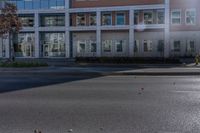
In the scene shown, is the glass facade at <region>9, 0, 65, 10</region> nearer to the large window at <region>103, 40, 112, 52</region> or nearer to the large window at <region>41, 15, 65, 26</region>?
the large window at <region>41, 15, 65, 26</region>

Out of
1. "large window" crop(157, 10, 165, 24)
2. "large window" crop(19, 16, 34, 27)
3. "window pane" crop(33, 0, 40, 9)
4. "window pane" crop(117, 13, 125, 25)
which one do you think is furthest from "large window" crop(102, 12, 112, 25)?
"large window" crop(19, 16, 34, 27)

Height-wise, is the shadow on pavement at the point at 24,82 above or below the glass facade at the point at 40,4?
below

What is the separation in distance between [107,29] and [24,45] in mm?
14181

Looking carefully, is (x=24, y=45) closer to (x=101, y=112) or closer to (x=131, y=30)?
(x=131, y=30)

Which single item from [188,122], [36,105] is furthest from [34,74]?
[188,122]

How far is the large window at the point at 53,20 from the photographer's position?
58619 mm

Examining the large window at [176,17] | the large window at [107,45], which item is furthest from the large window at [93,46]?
the large window at [176,17]

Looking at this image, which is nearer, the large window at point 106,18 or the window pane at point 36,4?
the large window at point 106,18

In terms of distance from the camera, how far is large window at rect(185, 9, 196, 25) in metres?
53.1

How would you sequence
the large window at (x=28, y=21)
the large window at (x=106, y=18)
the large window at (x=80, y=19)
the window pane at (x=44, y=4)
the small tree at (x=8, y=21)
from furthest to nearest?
the large window at (x=28, y=21) → the window pane at (x=44, y=4) → the large window at (x=80, y=19) → the large window at (x=106, y=18) → the small tree at (x=8, y=21)

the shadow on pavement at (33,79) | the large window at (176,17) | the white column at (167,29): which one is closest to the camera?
the shadow on pavement at (33,79)

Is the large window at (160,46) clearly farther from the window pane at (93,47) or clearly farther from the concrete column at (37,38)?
the concrete column at (37,38)

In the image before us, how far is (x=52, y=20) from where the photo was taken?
193 ft

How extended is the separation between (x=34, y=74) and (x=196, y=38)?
34018 mm
